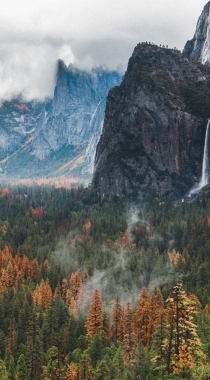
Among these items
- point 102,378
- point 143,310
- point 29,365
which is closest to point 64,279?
point 143,310

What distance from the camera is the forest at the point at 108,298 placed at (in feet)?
172

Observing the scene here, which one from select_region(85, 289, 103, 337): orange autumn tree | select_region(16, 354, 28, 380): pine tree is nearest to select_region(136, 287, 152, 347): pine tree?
select_region(85, 289, 103, 337): orange autumn tree

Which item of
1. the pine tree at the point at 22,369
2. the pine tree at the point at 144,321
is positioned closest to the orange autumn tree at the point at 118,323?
the pine tree at the point at 144,321

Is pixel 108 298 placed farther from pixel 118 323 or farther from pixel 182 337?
pixel 182 337

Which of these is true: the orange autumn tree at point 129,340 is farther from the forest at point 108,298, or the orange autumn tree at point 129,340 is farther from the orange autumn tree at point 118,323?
the orange autumn tree at point 118,323

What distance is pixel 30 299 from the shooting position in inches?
3967

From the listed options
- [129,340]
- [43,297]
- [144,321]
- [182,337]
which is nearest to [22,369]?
[129,340]

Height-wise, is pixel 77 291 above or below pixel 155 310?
below

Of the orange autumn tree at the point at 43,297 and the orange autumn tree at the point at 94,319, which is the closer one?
the orange autumn tree at the point at 94,319

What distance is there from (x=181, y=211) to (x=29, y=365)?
13139cm

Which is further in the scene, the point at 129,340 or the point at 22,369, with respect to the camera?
the point at 129,340

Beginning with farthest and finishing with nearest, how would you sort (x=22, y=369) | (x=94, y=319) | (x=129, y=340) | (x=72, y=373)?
(x=94, y=319) < (x=129, y=340) < (x=22, y=369) < (x=72, y=373)

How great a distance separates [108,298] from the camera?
105125mm

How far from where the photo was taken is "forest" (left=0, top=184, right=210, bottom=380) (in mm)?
52438
